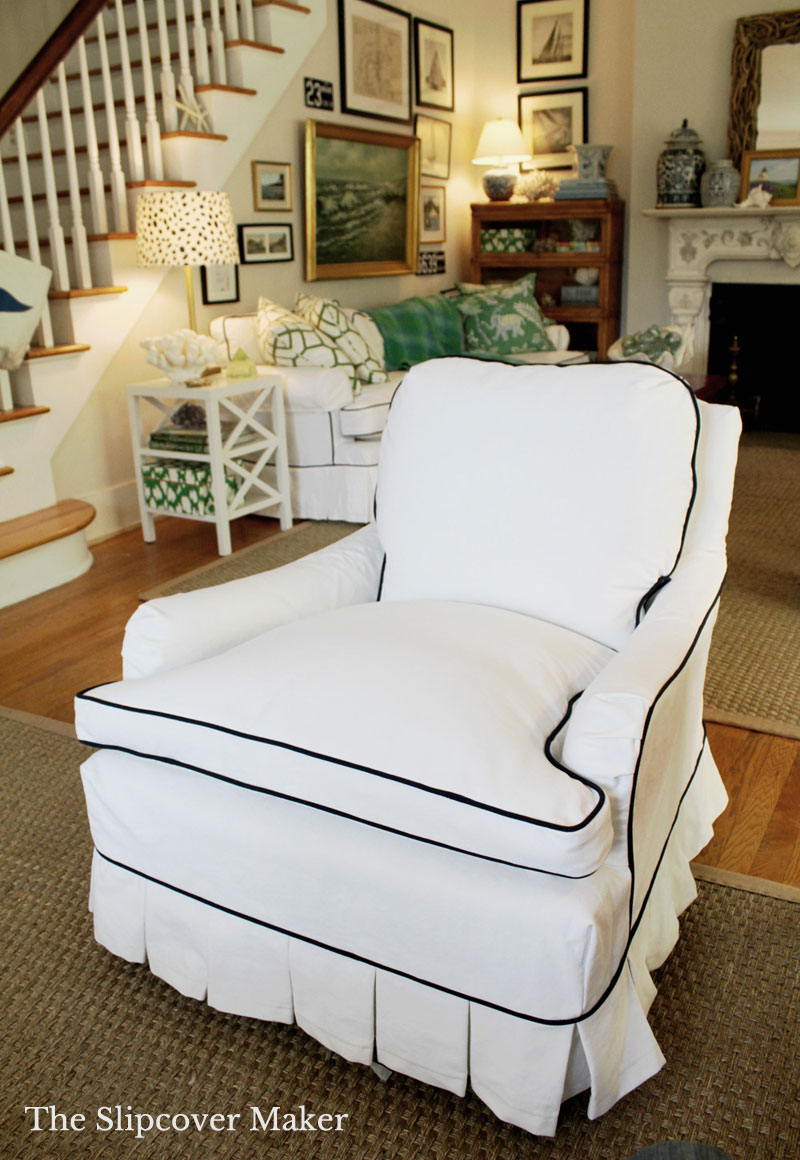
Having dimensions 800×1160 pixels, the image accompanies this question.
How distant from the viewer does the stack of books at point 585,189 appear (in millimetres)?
5836

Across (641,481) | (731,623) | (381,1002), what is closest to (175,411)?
(731,623)

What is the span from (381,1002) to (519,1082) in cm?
20

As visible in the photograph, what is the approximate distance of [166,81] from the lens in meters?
4.01

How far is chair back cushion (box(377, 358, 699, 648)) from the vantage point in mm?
1607

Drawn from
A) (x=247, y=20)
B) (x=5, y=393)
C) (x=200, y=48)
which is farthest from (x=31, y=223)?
(x=247, y=20)

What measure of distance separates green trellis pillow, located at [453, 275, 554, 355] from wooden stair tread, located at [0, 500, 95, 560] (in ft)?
8.44

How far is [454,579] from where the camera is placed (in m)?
1.74

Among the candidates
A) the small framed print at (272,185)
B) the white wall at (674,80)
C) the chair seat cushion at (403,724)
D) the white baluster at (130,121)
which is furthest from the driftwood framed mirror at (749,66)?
the chair seat cushion at (403,724)

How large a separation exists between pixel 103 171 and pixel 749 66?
3497mm

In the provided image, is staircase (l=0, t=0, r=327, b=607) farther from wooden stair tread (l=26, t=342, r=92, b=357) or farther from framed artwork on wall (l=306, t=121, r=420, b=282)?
framed artwork on wall (l=306, t=121, r=420, b=282)

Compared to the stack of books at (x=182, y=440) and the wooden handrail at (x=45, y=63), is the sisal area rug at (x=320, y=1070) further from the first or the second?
the wooden handrail at (x=45, y=63)

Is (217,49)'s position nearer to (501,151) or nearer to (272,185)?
(272,185)

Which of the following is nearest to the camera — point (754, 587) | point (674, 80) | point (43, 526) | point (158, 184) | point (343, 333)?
point (754, 587)

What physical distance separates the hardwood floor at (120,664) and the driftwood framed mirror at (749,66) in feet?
11.5
